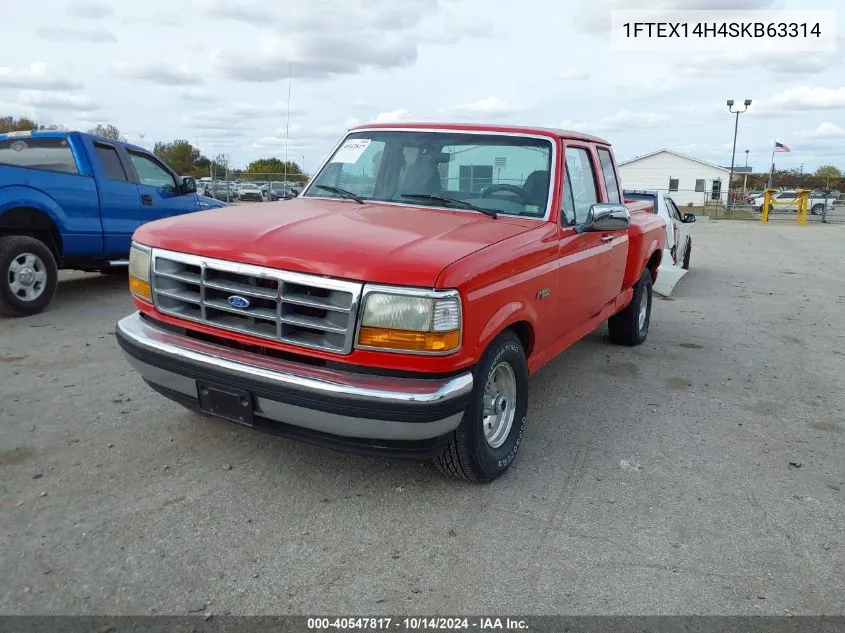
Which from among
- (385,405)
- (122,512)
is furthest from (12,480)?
(385,405)

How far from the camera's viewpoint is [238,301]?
3.23 metres

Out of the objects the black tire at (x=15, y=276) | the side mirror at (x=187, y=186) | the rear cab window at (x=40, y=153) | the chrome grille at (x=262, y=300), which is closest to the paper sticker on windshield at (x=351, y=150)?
the chrome grille at (x=262, y=300)

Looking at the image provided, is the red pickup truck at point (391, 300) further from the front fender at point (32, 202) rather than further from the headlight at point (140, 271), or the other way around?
the front fender at point (32, 202)

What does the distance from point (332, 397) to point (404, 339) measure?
396 millimetres

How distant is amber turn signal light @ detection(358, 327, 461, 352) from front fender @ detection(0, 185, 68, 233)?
5.34 m

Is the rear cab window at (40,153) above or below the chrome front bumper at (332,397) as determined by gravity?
above

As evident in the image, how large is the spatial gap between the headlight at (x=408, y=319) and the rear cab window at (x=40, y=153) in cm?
585

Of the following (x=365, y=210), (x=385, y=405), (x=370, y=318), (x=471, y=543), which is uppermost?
(x=365, y=210)

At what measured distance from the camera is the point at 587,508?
11.3ft

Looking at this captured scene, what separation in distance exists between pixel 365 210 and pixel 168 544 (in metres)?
2.11

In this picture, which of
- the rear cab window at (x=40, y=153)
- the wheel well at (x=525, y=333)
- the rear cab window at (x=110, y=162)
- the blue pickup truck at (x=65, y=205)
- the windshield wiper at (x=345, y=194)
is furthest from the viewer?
the rear cab window at (x=110, y=162)

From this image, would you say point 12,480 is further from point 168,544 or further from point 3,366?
point 3,366

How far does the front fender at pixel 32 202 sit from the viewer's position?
663 cm

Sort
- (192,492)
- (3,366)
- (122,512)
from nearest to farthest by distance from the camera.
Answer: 1. (122,512)
2. (192,492)
3. (3,366)
